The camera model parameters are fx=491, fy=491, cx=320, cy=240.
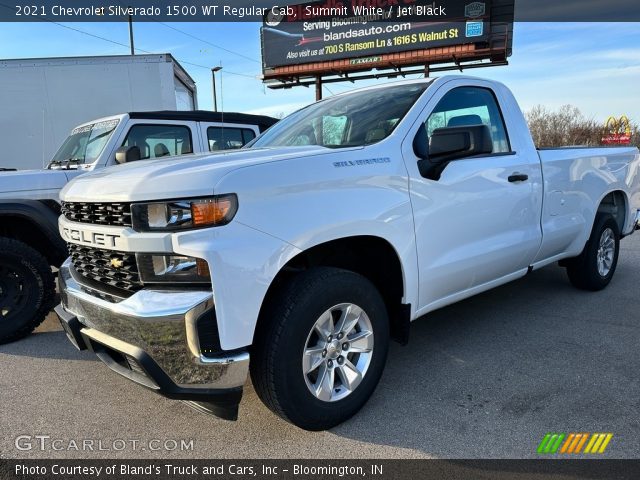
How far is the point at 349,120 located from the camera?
3.46m

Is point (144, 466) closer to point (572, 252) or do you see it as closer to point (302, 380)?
point (302, 380)

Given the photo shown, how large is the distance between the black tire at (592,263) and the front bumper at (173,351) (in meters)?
3.99

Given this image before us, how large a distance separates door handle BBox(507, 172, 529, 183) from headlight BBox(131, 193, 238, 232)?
2.31 m

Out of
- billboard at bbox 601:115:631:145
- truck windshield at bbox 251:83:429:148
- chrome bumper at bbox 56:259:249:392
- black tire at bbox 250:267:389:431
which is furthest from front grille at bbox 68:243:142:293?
billboard at bbox 601:115:631:145

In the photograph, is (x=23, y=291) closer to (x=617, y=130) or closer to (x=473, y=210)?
(x=473, y=210)

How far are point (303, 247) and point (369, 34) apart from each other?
23.0m

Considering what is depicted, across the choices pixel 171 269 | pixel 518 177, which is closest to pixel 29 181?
pixel 171 269

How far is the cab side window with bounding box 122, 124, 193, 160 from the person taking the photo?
5.30m

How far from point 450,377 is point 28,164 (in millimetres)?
8555

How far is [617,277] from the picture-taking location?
5684mm

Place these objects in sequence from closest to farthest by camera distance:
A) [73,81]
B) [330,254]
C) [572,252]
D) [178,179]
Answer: [178,179]
[330,254]
[572,252]
[73,81]

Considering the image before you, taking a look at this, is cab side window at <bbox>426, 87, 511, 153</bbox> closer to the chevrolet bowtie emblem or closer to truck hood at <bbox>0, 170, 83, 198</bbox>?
the chevrolet bowtie emblem

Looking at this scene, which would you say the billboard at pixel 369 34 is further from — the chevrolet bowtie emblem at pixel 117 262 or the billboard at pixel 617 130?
the chevrolet bowtie emblem at pixel 117 262

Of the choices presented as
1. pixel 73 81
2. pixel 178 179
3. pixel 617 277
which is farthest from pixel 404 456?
pixel 73 81
